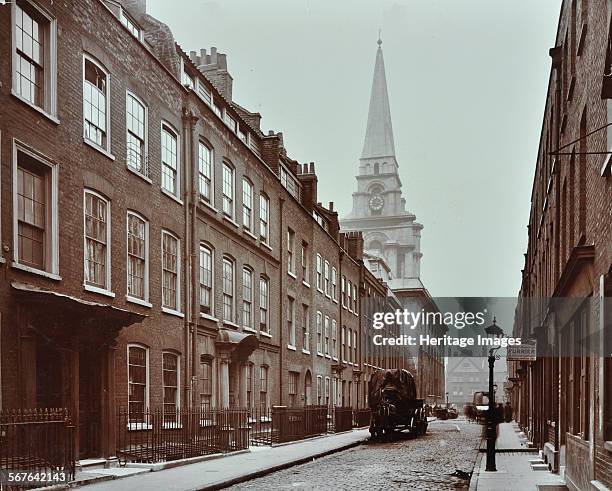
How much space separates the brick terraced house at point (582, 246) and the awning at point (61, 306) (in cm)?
786

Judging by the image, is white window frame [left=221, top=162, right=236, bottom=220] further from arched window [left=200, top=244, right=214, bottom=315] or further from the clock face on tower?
the clock face on tower

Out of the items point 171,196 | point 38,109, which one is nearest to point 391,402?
point 171,196

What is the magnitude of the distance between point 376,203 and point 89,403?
77.6 m

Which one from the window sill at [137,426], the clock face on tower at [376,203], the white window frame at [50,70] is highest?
the clock face on tower at [376,203]

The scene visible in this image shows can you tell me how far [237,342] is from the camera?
2491 cm

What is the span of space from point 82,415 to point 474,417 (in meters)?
49.2

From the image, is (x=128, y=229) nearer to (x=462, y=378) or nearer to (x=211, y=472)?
(x=211, y=472)

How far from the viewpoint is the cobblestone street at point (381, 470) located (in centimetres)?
1439

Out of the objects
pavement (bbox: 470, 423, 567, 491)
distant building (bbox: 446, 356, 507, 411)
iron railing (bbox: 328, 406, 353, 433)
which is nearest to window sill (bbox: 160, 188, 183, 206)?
pavement (bbox: 470, 423, 567, 491)

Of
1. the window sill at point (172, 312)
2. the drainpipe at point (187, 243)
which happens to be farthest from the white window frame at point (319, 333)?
the window sill at point (172, 312)

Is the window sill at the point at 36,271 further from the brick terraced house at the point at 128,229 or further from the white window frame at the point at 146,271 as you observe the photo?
the white window frame at the point at 146,271

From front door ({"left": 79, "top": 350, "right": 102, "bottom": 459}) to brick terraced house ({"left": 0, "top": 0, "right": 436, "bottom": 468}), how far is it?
0.09 feet

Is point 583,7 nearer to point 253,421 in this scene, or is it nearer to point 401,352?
point 253,421

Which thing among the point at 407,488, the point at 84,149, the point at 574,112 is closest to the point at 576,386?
the point at 407,488
